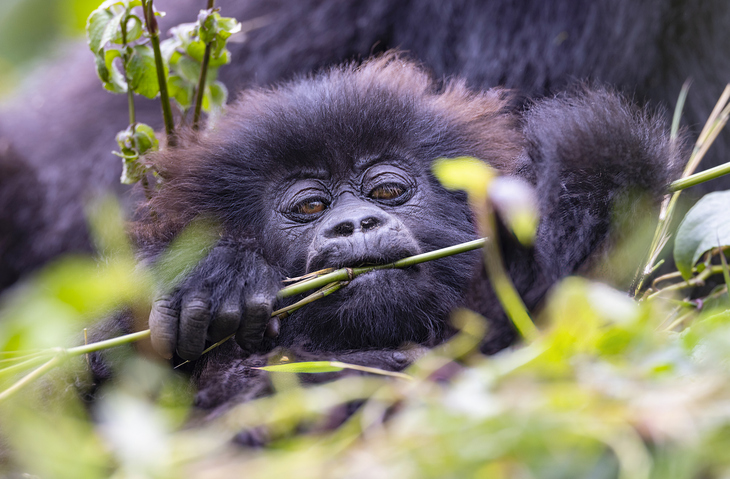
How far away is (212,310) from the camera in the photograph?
116 cm

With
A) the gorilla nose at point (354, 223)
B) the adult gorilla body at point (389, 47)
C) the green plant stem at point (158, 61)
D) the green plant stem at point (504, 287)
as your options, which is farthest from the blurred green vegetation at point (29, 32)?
the green plant stem at point (504, 287)

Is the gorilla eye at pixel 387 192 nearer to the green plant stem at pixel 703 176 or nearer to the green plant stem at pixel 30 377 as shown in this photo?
the green plant stem at pixel 703 176

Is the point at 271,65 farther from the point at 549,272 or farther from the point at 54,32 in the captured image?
the point at 54,32

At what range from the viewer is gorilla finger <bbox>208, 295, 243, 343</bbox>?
1.15 metres

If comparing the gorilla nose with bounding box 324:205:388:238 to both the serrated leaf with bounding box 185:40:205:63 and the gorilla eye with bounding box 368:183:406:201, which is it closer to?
the gorilla eye with bounding box 368:183:406:201

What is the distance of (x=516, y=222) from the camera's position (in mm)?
1011

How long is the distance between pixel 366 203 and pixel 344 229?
0.12m

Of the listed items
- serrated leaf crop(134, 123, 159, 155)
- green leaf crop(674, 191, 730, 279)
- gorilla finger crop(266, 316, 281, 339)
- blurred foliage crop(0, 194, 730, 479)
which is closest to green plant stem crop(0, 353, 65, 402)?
blurred foliage crop(0, 194, 730, 479)

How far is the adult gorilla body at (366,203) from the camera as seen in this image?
1.18m

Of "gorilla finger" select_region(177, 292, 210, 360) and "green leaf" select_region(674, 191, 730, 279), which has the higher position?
"gorilla finger" select_region(177, 292, 210, 360)

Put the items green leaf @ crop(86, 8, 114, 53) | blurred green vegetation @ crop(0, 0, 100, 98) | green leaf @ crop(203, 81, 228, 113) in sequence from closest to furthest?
green leaf @ crop(86, 8, 114, 53)
green leaf @ crop(203, 81, 228, 113)
blurred green vegetation @ crop(0, 0, 100, 98)

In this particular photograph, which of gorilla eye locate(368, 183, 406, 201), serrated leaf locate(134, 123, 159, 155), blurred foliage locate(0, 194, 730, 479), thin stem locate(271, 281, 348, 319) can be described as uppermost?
serrated leaf locate(134, 123, 159, 155)

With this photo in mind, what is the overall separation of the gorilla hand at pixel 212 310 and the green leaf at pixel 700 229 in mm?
741

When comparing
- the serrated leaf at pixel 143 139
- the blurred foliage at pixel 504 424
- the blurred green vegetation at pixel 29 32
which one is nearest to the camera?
the blurred foliage at pixel 504 424
